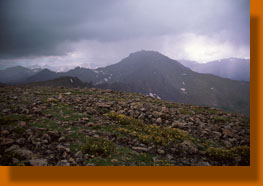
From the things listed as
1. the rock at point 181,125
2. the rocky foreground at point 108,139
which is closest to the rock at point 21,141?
the rocky foreground at point 108,139

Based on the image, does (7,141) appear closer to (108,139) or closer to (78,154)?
(78,154)

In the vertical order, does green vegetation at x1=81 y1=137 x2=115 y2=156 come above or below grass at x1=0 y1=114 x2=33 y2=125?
below

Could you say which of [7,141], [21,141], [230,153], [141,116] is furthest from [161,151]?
[7,141]

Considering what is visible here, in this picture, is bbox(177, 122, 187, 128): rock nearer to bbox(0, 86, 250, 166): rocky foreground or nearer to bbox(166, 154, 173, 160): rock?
bbox(0, 86, 250, 166): rocky foreground

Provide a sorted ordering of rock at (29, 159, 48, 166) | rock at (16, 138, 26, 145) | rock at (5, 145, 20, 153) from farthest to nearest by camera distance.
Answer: rock at (16, 138, 26, 145)
rock at (5, 145, 20, 153)
rock at (29, 159, 48, 166)

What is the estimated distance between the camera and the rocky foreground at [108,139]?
560cm

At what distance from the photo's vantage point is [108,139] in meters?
6.96

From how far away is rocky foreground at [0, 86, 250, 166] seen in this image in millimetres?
5602

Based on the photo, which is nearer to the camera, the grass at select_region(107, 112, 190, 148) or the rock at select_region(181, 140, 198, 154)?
the rock at select_region(181, 140, 198, 154)

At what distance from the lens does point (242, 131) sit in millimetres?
8312

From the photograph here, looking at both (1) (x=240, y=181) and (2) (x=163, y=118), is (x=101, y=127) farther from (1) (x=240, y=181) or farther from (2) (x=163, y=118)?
(1) (x=240, y=181)

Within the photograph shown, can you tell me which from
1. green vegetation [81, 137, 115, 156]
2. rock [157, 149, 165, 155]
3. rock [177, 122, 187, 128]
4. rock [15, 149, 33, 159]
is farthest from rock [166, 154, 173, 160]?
rock [15, 149, 33, 159]

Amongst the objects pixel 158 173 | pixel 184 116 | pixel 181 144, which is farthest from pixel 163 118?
pixel 158 173

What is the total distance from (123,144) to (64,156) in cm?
237
